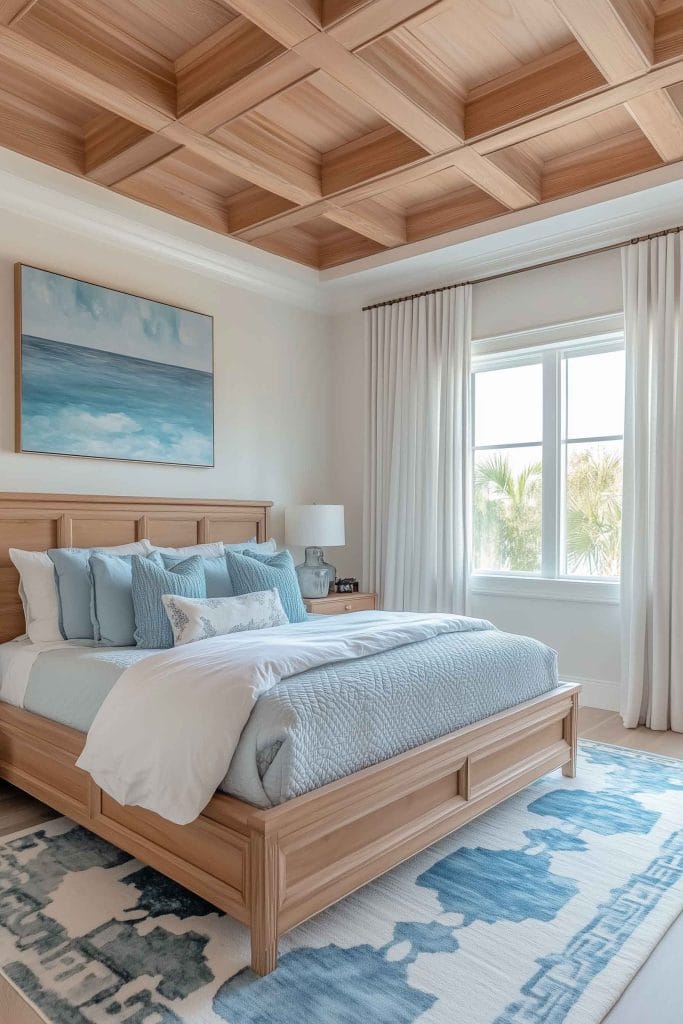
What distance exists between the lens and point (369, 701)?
2244mm

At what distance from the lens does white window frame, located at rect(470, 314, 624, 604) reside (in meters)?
4.29

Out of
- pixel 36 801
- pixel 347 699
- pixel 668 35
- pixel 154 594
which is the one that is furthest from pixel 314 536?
pixel 668 35

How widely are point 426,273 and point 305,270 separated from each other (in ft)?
2.66

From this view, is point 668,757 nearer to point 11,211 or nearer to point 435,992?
point 435,992

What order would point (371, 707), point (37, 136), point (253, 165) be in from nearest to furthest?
point (371, 707) < point (37, 136) < point (253, 165)

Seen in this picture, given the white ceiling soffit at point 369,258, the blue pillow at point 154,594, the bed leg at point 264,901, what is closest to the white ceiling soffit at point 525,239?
the white ceiling soffit at point 369,258

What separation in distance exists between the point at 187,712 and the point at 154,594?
100 centimetres

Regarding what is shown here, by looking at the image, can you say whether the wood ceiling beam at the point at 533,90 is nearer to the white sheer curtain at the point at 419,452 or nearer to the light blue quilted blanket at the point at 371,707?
the white sheer curtain at the point at 419,452

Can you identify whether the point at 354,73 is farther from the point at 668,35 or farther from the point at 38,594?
the point at 38,594

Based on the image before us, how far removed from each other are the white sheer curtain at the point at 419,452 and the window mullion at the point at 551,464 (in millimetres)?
482

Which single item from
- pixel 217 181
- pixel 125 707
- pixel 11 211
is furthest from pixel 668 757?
pixel 11 211

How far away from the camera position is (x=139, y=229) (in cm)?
404

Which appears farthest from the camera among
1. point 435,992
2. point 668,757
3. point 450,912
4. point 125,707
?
point 668,757

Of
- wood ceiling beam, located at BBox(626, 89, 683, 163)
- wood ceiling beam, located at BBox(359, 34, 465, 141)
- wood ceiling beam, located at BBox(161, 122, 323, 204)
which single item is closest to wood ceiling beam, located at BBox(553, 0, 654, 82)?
wood ceiling beam, located at BBox(626, 89, 683, 163)
